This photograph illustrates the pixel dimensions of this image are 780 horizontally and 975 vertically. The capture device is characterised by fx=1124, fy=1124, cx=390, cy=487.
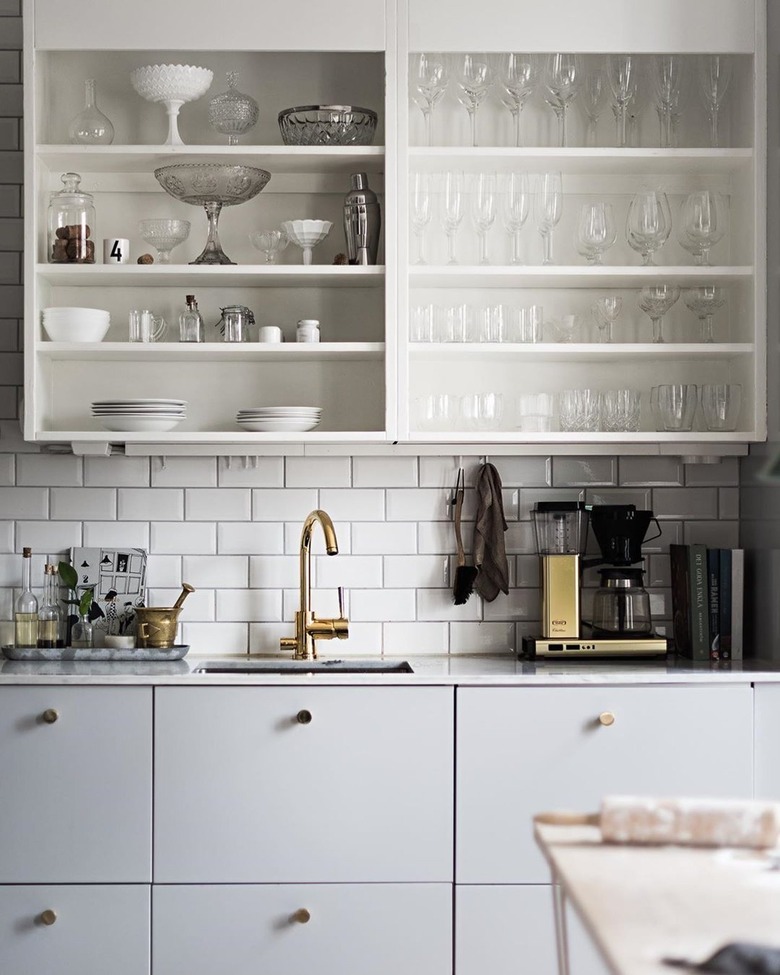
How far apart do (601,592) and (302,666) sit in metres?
0.86

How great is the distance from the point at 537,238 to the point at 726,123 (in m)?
0.62

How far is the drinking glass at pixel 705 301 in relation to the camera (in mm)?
3143

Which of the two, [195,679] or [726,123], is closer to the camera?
[195,679]

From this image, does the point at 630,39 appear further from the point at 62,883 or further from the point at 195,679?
the point at 62,883

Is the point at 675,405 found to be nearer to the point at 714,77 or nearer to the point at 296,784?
the point at 714,77

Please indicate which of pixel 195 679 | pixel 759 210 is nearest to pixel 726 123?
pixel 759 210

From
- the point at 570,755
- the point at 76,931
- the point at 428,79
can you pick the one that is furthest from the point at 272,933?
the point at 428,79

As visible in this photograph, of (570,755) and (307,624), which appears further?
(307,624)

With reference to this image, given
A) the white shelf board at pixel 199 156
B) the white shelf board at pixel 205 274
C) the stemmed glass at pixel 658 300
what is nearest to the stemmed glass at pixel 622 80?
the stemmed glass at pixel 658 300

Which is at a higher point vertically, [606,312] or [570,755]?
[606,312]

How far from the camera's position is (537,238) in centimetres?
328

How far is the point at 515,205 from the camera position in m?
3.11

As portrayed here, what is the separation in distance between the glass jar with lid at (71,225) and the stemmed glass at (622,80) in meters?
1.49

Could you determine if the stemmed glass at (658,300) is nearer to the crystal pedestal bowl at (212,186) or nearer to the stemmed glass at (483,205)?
the stemmed glass at (483,205)
